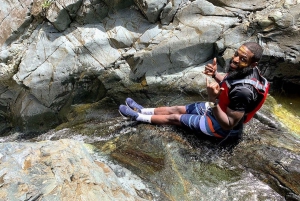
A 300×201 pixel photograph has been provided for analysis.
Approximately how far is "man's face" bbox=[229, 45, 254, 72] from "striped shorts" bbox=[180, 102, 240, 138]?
118cm

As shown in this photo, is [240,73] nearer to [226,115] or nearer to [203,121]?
[226,115]

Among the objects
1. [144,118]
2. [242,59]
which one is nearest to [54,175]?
[144,118]

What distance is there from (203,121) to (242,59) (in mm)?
1465

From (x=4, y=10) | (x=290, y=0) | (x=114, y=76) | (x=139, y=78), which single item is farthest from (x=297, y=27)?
(x=4, y=10)

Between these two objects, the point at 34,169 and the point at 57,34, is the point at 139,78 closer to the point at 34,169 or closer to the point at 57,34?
the point at 57,34

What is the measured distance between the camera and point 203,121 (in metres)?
5.41

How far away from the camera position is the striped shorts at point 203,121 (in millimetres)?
5242

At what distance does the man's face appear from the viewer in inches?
171

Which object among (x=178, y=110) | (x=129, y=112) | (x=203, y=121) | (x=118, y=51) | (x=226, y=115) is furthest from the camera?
(x=118, y=51)

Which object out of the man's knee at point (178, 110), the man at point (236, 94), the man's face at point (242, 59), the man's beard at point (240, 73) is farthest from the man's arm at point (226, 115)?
the man's knee at point (178, 110)

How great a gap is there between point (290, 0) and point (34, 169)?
7145 millimetres

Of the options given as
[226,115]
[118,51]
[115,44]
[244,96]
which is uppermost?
[244,96]

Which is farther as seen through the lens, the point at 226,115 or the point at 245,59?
the point at 226,115

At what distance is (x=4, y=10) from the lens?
9.22 metres
